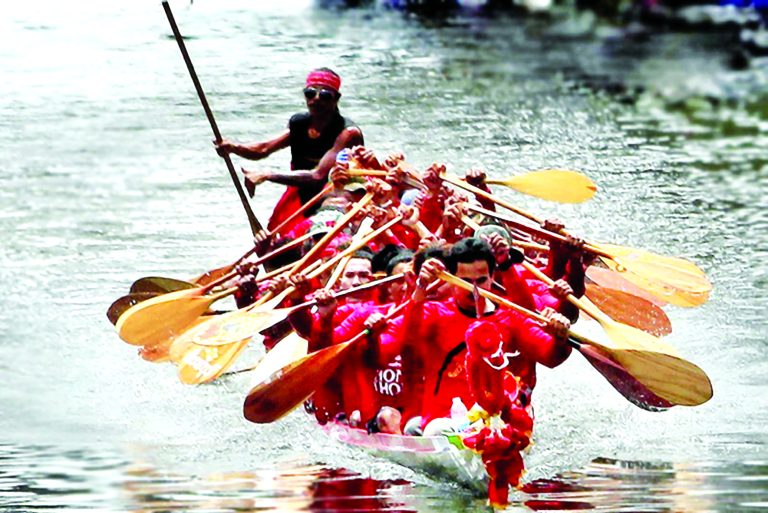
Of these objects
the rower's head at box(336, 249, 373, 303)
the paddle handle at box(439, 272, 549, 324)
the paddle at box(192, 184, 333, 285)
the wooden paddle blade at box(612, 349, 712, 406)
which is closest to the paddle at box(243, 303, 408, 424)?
the paddle handle at box(439, 272, 549, 324)

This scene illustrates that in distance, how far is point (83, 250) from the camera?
45.0ft

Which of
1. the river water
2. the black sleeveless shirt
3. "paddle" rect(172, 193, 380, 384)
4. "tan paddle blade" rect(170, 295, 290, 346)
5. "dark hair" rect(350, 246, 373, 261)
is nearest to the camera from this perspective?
the river water

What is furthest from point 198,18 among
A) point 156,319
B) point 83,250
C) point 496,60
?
point 156,319

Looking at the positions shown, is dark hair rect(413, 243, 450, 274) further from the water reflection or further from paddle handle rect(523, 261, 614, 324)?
the water reflection

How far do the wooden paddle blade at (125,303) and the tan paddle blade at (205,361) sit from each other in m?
1.03

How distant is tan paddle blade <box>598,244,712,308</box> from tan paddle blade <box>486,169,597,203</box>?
2.80 feet

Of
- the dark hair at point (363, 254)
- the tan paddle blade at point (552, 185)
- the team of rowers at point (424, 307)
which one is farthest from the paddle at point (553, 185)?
the dark hair at point (363, 254)

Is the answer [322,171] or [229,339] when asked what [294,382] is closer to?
[229,339]

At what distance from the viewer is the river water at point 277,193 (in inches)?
347

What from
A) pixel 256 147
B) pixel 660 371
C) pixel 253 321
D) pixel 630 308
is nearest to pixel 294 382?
pixel 253 321

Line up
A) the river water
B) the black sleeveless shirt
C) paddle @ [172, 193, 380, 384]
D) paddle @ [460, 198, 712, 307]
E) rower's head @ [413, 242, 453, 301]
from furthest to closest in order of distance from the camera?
1. the black sleeveless shirt
2. paddle @ [460, 198, 712, 307]
3. paddle @ [172, 193, 380, 384]
4. the river water
5. rower's head @ [413, 242, 453, 301]

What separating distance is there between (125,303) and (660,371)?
333 cm

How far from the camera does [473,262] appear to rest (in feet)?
27.1

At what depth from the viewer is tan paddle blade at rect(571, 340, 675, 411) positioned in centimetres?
851
